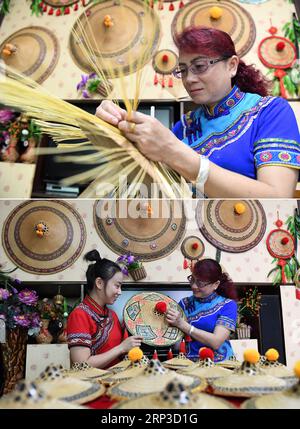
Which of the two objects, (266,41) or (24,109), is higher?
(266,41)

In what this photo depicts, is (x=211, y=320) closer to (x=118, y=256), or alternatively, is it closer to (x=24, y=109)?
(x=118, y=256)

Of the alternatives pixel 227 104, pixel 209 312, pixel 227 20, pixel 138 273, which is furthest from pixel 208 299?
pixel 227 20

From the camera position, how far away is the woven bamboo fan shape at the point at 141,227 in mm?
909

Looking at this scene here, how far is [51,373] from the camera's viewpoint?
0.59m

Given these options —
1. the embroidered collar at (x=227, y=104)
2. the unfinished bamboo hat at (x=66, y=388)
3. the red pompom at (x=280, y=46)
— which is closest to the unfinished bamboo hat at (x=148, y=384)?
the unfinished bamboo hat at (x=66, y=388)

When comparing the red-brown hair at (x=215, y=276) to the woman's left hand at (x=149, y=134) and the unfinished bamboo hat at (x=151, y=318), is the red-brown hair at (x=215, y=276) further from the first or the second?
the woman's left hand at (x=149, y=134)

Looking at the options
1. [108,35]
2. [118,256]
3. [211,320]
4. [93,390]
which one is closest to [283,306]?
[211,320]

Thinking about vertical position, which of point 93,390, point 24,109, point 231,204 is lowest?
point 93,390

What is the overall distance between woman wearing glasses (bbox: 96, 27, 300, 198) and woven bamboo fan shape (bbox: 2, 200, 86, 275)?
279 mm

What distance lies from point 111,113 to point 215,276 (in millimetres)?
391

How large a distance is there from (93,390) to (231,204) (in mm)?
411

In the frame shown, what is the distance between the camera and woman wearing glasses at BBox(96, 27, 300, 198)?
69 centimetres

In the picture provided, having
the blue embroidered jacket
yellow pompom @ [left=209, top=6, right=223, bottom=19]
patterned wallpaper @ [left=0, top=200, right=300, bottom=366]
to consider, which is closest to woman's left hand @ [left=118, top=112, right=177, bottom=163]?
the blue embroidered jacket

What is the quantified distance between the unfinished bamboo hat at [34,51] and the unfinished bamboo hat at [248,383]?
98cm
